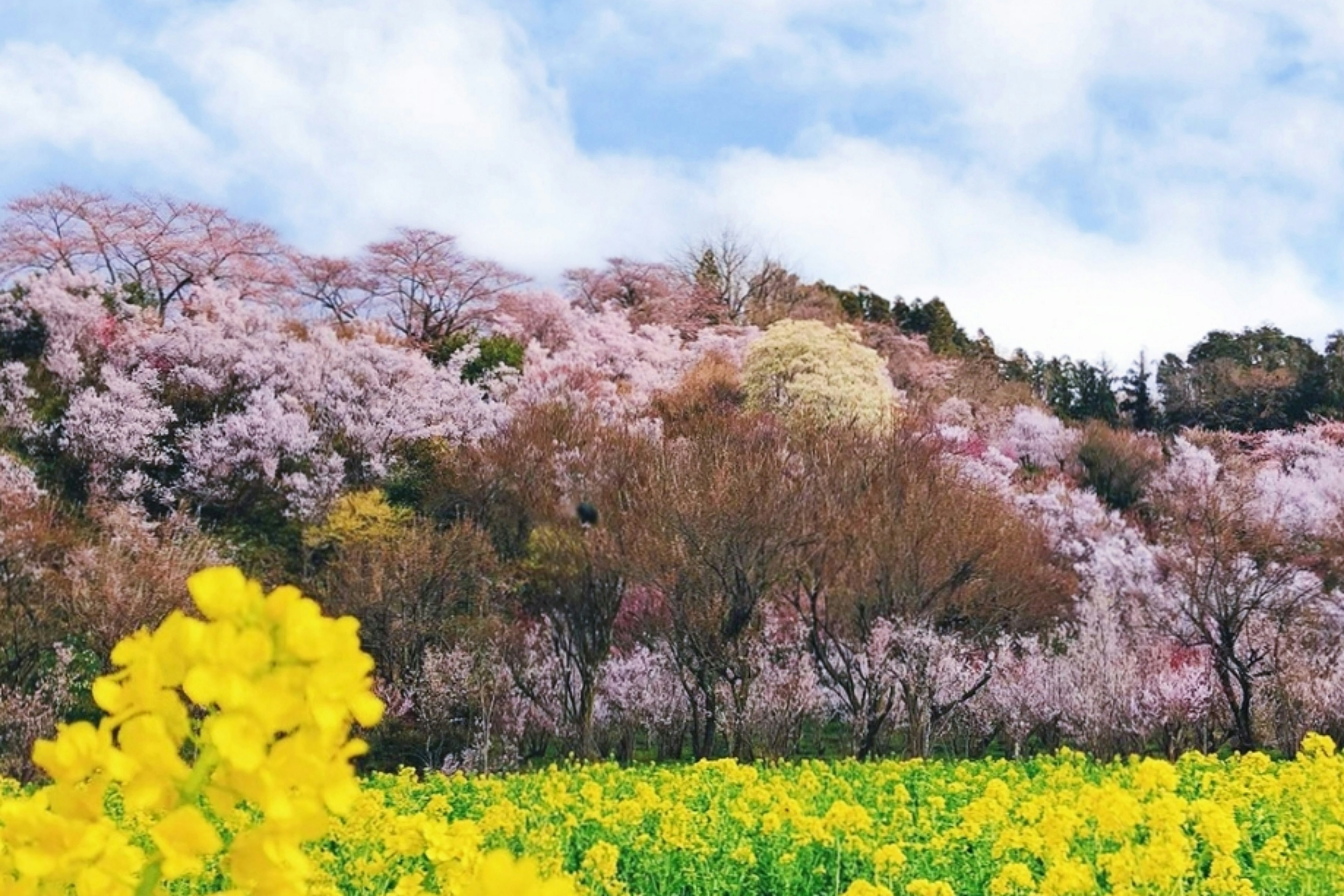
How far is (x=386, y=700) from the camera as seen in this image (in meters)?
19.0

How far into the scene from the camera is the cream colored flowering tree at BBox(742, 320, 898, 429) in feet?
90.3

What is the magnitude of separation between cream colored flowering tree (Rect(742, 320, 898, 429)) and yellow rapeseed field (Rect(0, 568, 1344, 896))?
49.6 ft

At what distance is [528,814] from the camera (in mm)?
7766

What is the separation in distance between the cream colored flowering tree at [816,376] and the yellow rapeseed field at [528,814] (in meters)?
15.1

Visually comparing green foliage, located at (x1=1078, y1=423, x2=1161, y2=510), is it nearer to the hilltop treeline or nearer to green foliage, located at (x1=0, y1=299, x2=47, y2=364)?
the hilltop treeline

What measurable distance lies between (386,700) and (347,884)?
13.4 metres

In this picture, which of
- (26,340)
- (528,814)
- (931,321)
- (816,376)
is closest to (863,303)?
(931,321)

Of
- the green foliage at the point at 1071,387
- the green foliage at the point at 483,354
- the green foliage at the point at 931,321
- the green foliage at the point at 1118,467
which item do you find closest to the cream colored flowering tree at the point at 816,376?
the green foliage at the point at 483,354

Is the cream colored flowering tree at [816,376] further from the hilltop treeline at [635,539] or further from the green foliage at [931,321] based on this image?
the green foliage at [931,321]

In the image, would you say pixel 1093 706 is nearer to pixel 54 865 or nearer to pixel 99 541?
pixel 99 541

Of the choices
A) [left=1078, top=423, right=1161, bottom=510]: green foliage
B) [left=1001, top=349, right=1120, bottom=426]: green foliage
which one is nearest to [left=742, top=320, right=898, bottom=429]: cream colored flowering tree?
[left=1078, top=423, right=1161, bottom=510]: green foliage

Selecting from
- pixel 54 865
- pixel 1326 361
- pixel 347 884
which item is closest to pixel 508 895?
pixel 54 865

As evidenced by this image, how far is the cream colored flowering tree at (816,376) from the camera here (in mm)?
27531

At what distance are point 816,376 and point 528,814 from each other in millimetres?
20842
